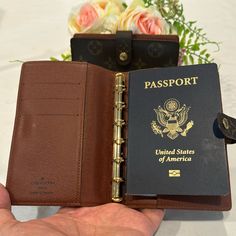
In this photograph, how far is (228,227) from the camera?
0.97 m

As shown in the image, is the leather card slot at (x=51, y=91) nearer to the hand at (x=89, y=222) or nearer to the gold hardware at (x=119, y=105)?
the gold hardware at (x=119, y=105)

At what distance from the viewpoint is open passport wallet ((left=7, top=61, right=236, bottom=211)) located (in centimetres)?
82

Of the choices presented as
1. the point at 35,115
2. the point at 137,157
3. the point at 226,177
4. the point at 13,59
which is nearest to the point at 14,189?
the point at 35,115

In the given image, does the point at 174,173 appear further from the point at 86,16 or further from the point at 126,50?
the point at 86,16

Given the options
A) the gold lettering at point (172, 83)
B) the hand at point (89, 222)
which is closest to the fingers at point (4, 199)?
the hand at point (89, 222)

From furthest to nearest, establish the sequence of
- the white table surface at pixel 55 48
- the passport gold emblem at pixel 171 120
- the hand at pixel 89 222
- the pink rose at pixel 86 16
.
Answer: the pink rose at pixel 86 16 → the white table surface at pixel 55 48 → the passport gold emblem at pixel 171 120 → the hand at pixel 89 222

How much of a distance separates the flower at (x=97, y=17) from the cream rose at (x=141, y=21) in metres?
0.03

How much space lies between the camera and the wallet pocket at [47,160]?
0.82 metres

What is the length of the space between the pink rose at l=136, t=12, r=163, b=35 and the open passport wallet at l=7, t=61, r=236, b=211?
19cm

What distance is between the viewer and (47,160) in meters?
0.84

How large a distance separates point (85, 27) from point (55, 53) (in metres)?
0.42

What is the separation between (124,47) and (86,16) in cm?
19

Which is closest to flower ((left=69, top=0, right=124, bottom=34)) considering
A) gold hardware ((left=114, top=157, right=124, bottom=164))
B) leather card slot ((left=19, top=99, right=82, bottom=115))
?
leather card slot ((left=19, top=99, right=82, bottom=115))

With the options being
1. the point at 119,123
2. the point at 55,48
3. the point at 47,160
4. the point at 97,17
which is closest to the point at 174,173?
the point at 119,123
